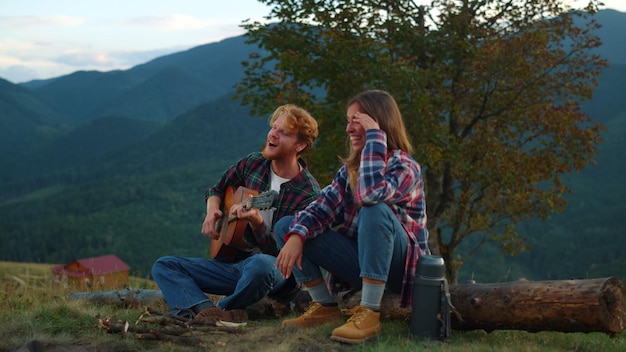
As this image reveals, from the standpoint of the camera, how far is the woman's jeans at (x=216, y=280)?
16.9 ft

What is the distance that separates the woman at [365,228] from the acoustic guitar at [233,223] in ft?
1.67

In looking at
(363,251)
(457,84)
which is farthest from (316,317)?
(457,84)

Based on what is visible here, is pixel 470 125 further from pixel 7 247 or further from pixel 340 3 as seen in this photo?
pixel 7 247

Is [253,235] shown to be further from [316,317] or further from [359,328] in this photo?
[359,328]

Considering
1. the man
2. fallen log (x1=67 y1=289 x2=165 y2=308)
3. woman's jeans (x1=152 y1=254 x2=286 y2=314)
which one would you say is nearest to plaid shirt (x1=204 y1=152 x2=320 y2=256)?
the man

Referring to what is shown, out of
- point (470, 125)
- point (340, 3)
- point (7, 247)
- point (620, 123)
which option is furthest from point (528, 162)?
point (620, 123)

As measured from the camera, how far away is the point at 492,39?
1577 centimetres

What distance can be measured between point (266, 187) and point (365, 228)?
1575 mm

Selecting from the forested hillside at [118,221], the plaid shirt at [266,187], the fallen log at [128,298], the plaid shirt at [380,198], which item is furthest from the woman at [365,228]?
the forested hillside at [118,221]

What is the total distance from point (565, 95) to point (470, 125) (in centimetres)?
241

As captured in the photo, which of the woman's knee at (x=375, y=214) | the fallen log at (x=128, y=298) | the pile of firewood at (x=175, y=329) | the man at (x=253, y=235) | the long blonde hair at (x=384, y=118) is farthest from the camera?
the fallen log at (x=128, y=298)

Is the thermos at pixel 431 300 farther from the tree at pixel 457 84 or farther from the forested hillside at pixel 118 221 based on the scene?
the forested hillside at pixel 118 221

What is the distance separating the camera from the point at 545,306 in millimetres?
3949

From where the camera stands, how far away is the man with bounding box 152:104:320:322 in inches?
203
